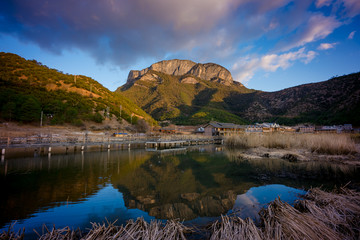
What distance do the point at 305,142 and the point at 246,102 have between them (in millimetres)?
79472

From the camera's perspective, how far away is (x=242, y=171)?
11500 mm

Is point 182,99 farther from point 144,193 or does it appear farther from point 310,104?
point 144,193

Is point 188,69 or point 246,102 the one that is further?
point 188,69

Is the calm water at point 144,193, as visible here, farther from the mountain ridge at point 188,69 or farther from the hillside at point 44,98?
the mountain ridge at point 188,69


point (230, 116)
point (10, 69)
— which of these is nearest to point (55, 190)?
point (10, 69)

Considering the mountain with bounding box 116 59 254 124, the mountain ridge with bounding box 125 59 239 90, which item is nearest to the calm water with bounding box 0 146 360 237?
the mountain with bounding box 116 59 254 124

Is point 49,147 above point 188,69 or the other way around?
the other way around

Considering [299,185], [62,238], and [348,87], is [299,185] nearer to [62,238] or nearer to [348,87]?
[62,238]

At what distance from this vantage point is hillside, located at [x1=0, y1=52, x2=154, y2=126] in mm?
34938

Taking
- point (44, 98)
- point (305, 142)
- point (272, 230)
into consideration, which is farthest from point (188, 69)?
point (272, 230)

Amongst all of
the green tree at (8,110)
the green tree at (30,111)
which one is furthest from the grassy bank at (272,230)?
the green tree at (8,110)

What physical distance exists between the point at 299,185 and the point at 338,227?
19.8 feet

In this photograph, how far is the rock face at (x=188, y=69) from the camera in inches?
6417

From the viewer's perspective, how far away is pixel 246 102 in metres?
93.1
